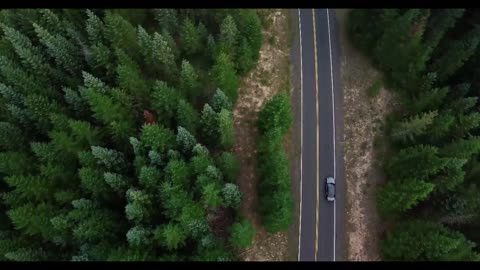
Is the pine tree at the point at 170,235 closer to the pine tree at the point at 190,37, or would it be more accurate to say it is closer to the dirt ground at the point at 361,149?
the dirt ground at the point at 361,149

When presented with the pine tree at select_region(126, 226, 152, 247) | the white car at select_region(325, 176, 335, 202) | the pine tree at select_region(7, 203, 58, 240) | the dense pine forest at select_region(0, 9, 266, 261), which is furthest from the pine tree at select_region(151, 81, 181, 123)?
the white car at select_region(325, 176, 335, 202)

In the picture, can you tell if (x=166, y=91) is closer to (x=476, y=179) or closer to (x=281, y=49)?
(x=281, y=49)

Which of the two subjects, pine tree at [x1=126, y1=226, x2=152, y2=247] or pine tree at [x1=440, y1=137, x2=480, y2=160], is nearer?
pine tree at [x1=126, y1=226, x2=152, y2=247]

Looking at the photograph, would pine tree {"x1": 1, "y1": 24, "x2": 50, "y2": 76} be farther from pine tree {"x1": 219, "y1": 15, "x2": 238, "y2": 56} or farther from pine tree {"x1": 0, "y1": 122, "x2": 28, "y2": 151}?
pine tree {"x1": 219, "y1": 15, "x2": 238, "y2": 56}

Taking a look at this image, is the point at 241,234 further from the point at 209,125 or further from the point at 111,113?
the point at 111,113

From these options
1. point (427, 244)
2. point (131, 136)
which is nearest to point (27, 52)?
point (131, 136)

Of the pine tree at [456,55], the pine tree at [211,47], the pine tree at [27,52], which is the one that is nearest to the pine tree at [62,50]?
the pine tree at [27,52]
